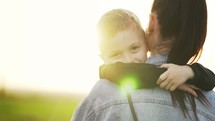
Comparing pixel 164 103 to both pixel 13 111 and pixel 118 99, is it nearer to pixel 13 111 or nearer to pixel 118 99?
pixel 118 99

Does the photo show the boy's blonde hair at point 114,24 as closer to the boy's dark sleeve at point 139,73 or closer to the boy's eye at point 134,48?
the boy's eye at point 134,48

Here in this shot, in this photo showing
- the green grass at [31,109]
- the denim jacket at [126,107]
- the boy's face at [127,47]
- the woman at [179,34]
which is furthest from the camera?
the green grass at [31,109]

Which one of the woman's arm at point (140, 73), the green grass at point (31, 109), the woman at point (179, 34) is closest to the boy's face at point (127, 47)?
the woman at point (179, 34)

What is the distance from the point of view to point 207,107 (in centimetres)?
315

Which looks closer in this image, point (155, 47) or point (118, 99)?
point (118, 99)

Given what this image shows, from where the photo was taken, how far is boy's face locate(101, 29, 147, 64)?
3424mm

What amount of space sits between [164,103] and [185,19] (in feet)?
1.53

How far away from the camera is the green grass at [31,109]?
1124 inches

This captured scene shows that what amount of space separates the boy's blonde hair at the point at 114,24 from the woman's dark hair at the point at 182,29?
0.91 ft

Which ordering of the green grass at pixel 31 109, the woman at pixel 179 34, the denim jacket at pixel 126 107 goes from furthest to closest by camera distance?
the green grass at pixel 31 109
the woman at pixel 179 34
the denim jacket at pixel 126 107

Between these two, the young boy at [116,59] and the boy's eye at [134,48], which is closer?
the young boy at [116,59]

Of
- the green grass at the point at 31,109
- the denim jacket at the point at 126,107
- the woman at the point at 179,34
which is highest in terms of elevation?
the woman at the point at 179,34

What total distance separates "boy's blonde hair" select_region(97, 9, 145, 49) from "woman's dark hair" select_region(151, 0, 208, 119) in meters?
0.28

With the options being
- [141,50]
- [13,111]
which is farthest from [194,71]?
[13,111]
